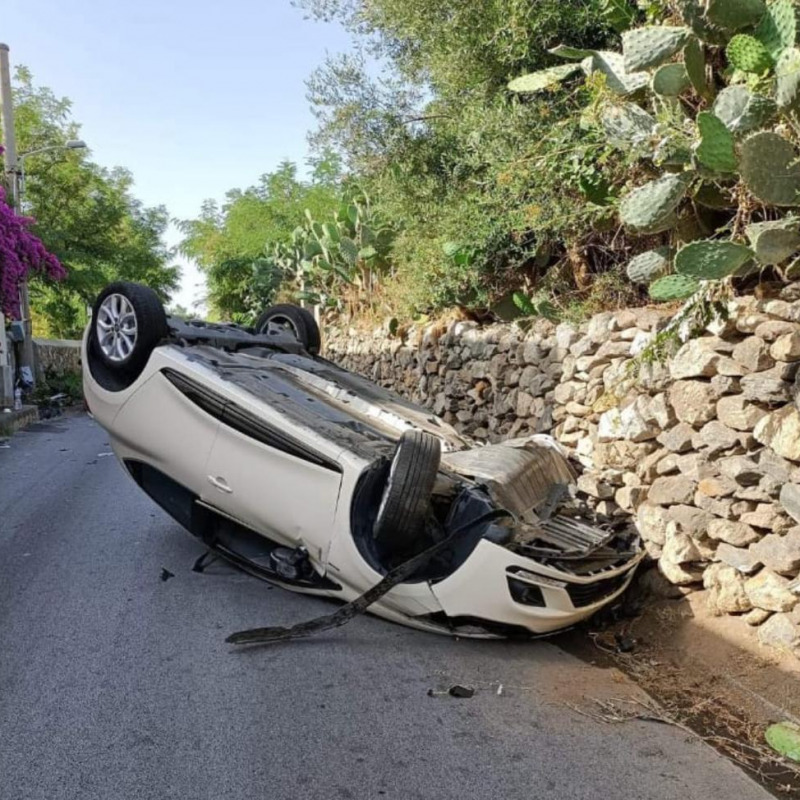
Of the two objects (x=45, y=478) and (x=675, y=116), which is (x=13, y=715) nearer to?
(x=675, y=116)

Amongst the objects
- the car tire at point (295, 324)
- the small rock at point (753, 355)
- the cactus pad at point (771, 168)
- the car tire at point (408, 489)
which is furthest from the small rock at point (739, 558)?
the car tire at point (295, 324)

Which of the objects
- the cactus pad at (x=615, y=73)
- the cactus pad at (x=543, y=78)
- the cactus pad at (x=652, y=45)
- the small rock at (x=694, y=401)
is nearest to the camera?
the small rock at (x=694, y=401)

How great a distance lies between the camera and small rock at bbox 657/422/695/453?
5.00 metres

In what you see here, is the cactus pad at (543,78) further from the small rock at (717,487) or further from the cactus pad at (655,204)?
the small rock at (717,487)

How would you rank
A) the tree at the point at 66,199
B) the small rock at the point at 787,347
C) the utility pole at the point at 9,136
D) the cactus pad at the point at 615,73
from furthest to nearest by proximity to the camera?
the tree at the point at 66,199 → the utility pole at the point at 9,136 → the cactus pad at the point at 615,73 → the small rock at the point at 787,347

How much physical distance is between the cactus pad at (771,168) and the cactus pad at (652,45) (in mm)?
1168

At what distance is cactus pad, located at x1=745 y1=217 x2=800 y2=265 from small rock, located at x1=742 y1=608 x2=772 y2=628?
199cm

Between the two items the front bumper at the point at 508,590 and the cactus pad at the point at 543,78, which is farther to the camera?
the cactus pad at the point at 543,78

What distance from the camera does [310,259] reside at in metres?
21.2

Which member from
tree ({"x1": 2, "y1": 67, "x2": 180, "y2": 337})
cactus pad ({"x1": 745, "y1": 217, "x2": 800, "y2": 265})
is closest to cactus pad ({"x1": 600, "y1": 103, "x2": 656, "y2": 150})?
cactus pad ({"x1": 745, "y1": 217, "x2": 800, "y2": 265})

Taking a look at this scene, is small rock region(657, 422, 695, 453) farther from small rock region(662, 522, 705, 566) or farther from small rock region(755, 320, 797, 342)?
small rock region(755, 320, 797, 342)

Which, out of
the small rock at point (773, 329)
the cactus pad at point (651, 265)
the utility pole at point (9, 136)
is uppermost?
the utility pole at point (9, 136)

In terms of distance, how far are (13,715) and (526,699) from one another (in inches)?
93.7

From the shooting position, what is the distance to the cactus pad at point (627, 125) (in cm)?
514
